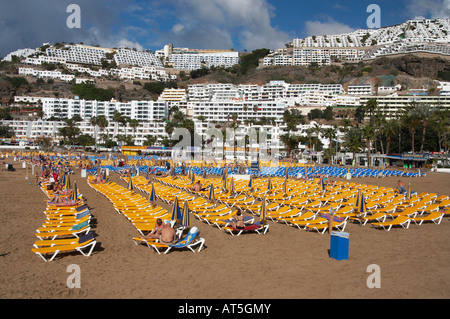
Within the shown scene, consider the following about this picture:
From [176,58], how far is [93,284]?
196 metres

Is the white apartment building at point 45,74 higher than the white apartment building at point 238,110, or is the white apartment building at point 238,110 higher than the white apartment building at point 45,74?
the white apartment building at point 45,74

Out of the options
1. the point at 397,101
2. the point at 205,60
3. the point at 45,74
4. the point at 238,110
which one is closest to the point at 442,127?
the point at 397,101

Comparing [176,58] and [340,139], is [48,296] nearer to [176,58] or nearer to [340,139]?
[340,139]

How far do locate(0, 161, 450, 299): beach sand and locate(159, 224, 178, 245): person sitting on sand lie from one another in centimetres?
33

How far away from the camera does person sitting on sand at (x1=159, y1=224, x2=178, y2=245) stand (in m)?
8.99

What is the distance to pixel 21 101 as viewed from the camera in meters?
114

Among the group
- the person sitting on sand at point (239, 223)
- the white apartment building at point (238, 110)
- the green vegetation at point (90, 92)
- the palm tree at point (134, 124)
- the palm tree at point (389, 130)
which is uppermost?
the green vegetation at point (90, 92)

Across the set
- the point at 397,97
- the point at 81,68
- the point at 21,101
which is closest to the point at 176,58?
the point at 81,68

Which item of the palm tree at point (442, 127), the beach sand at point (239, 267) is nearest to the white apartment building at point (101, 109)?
the palm tree at point (442, 127)

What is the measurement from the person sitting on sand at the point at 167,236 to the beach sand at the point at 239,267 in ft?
1.09

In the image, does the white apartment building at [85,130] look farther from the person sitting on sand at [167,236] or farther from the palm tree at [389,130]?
the person sitting on sand at [167,236]

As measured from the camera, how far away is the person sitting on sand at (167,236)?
29.5ft

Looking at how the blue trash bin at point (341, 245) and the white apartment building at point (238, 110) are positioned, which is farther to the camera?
the white apartment building at point (238, 110)

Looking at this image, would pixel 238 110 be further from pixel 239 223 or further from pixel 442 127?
pixel 239 223
